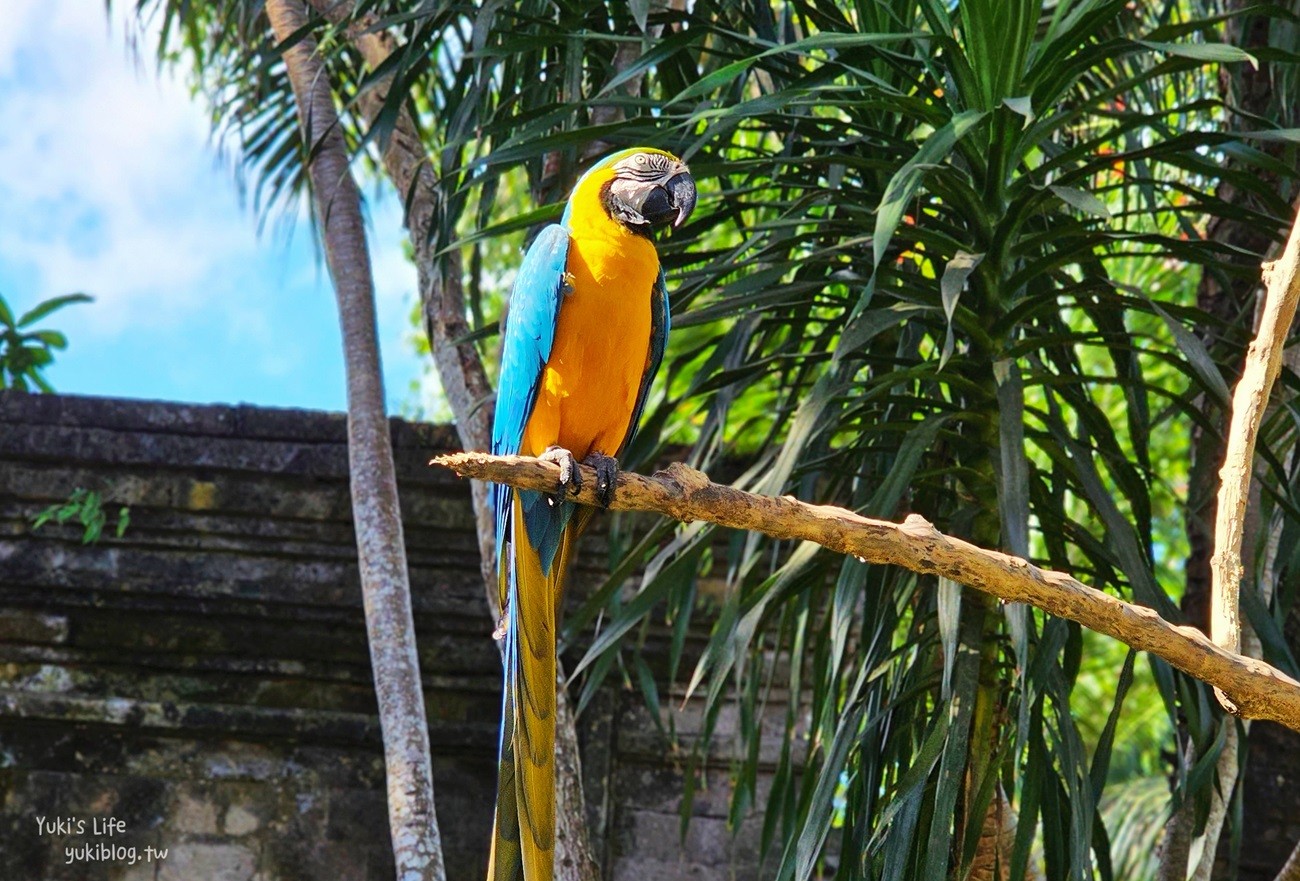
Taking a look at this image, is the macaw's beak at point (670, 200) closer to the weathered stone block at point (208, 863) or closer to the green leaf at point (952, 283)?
the green leaf at point (952, 283)

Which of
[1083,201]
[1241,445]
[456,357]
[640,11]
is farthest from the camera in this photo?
[456,357]

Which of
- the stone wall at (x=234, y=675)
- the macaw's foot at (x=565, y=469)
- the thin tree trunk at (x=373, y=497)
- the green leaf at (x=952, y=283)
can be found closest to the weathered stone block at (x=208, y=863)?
the stone wall at (x=234, y=675)

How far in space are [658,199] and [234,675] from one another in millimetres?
2018

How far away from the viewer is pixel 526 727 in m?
2.04

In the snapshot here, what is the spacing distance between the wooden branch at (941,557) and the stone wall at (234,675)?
1819mm

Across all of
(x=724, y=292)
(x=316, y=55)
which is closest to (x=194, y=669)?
(x=316, y=55)

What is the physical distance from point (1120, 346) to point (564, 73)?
1.36m

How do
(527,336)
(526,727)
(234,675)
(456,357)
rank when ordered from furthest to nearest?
1. (234,675)
2. (456,357)
3. (527,336)
4. (526,727)

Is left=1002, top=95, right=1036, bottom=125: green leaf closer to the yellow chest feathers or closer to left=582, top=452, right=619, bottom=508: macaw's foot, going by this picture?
the yellow chest feathers

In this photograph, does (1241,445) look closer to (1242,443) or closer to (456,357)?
(1242,443)

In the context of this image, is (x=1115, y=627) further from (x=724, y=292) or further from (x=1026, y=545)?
(x=724, y=292)

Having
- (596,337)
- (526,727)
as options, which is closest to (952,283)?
(596,337)

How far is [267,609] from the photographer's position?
3.60 meters

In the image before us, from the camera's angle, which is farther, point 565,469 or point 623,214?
point 623,214
